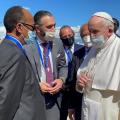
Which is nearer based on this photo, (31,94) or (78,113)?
(31,94)

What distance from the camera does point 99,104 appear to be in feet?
17.5

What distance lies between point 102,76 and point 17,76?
1.52 m

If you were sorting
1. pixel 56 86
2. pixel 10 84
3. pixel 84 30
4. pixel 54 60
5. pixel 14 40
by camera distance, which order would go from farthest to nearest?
pixel 84 30 < pixel 54 60 < pixel 56 86 < pixel 14 40 < pixel 10 84

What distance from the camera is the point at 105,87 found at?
17.2 ft

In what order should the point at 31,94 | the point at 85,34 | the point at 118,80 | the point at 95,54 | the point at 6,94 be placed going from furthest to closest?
1. the point at 85,34
2. the point at 95,54
3. the point at 118,80
4. the point at 31,94
5. the point at 6,94

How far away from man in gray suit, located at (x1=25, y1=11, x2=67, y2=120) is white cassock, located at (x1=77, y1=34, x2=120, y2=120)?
52 centimetres

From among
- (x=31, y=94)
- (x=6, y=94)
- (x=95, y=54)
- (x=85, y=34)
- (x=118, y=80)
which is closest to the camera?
(x=6, y=94)

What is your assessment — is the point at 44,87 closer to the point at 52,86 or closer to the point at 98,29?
the point at 52,86

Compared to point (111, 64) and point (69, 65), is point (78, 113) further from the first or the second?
point (111, 64)

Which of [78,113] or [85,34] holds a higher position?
[85,34]

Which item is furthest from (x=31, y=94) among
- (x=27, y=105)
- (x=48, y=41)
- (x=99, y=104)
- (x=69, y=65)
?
(x=69, y=65)

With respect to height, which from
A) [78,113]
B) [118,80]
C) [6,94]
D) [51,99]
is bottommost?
[78,113]

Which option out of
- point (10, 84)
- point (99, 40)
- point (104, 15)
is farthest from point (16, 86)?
point (104, 15)

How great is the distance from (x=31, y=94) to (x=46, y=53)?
62.3 inches
